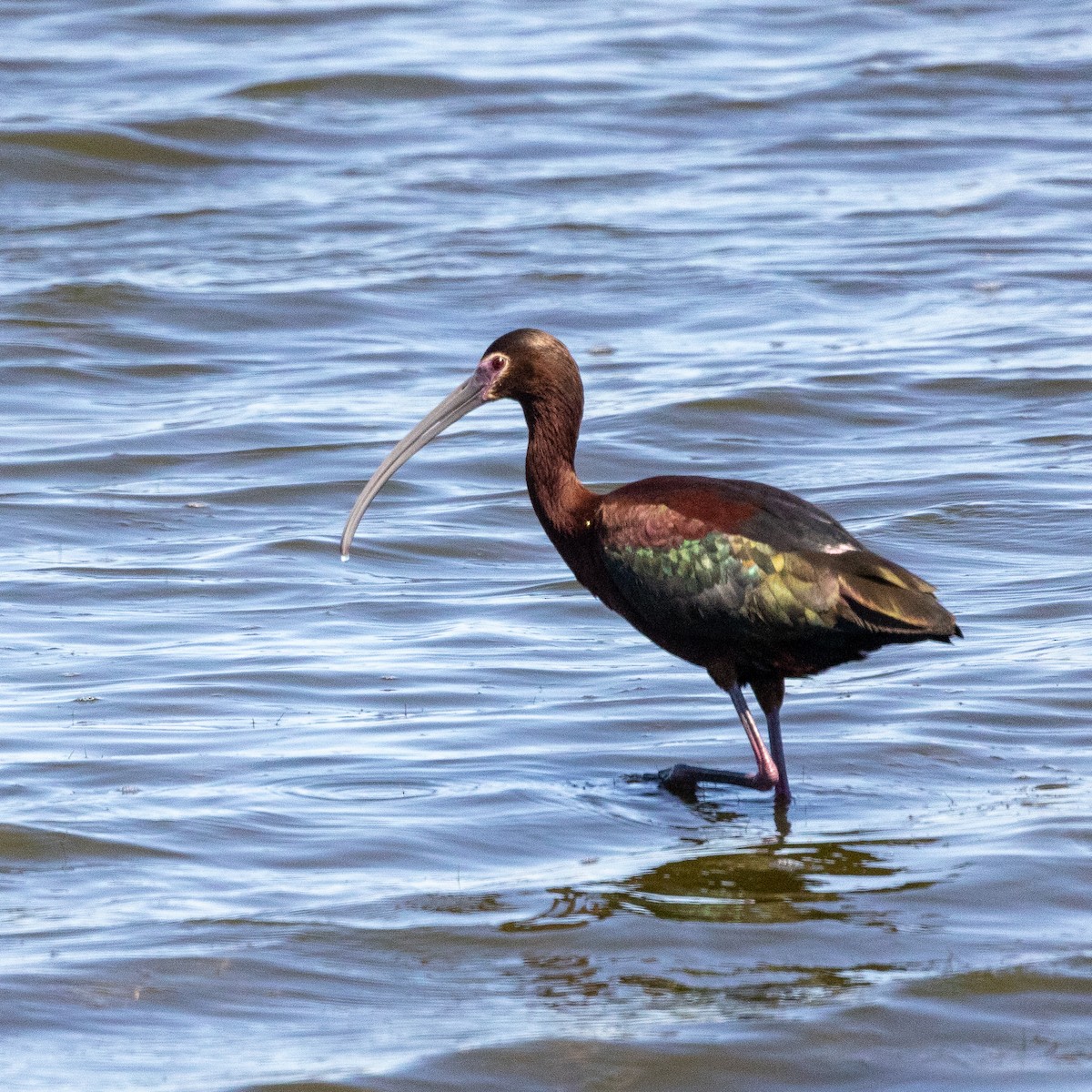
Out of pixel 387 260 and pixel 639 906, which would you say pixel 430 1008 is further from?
pixel 387 260

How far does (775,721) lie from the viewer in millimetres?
6930

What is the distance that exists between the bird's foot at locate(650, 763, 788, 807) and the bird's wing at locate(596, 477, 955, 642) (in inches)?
16.8

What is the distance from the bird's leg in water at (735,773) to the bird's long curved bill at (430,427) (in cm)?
138

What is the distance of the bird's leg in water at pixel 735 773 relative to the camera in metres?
6.80

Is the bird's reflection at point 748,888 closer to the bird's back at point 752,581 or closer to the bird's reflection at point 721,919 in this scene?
the bird's reflection at point 721,919

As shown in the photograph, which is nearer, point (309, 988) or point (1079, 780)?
point (309, 988)

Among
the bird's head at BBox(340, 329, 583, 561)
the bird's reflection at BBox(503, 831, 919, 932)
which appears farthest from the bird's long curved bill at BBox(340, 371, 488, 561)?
the bird's reflection at BBox(503, 831, 919, 932)

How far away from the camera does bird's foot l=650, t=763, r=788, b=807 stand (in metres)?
6.81

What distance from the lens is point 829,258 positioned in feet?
55.2

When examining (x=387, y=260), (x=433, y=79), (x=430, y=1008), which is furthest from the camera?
(x=433, y=79)

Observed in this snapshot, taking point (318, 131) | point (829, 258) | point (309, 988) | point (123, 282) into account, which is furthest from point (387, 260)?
point (309, 988)

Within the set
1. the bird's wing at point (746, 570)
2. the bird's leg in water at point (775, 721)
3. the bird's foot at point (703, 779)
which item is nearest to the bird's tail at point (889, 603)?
→ the bird's wing at point (746, 570)

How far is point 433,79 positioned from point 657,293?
831cm

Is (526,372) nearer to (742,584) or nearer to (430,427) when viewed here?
(430,427)
